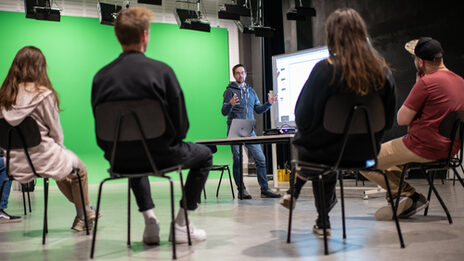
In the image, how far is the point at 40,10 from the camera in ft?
26.0

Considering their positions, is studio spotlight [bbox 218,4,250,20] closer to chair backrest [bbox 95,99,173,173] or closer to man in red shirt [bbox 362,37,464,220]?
man in red shirt [bbox 362,37,464,220]

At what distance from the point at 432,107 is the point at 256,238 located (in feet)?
4.56

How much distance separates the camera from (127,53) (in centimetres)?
251

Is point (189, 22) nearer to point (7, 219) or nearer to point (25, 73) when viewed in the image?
point (7, 219)

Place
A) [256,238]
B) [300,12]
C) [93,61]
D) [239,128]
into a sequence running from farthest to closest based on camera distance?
[93,61], [300,12], [239,128], [256,238]

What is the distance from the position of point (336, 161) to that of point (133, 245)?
123cm

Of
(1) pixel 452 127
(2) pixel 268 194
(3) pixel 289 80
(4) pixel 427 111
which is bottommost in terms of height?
(2) pixel 268 194

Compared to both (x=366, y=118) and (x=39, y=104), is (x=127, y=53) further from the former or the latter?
(x=366, y=118)

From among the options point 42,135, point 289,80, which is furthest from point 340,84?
point 289,80

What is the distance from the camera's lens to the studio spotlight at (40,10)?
307 inches

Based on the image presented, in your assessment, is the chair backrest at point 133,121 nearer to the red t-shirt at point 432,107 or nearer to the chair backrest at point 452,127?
the red t-shirt at point 432,107

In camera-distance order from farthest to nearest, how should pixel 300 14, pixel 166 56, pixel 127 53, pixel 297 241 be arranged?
pixel 166 56 → pixel 300 14 → pixel 297 241 → pixel 127 53

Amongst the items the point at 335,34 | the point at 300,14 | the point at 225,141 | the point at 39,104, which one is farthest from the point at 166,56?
the point at 335,34

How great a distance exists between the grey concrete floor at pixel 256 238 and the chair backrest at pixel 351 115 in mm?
506
